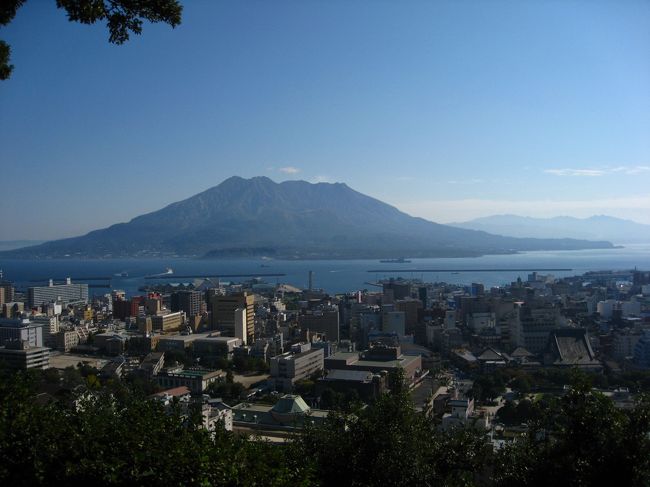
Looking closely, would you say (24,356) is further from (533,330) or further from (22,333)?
(533,330)

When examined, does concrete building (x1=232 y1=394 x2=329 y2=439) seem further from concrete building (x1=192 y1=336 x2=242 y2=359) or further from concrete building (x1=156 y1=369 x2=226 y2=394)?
concrete building (x1=192 y1=336 x2=242 y2=359)

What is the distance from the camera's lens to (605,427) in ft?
6.27

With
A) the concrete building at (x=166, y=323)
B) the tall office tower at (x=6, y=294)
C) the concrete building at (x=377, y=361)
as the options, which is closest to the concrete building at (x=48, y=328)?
the concrete building at (x=166, y=323)

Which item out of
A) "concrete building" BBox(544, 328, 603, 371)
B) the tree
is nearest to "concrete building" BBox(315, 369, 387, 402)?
"concrete building" BBox(544, 328, 603, 371)

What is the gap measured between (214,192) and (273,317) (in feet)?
229

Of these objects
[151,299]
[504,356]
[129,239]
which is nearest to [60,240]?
[129,239]

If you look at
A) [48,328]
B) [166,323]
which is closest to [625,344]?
[166,323]

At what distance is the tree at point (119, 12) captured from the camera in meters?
1.45

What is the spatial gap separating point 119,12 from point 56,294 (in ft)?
83.5

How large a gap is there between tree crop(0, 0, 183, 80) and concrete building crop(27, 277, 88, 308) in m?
22.3

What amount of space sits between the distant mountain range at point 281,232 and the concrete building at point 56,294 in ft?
104

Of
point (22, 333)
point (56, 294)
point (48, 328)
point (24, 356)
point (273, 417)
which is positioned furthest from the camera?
point (56, 294)

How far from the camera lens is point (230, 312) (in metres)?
14.6

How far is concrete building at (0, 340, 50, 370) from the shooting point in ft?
31.1
